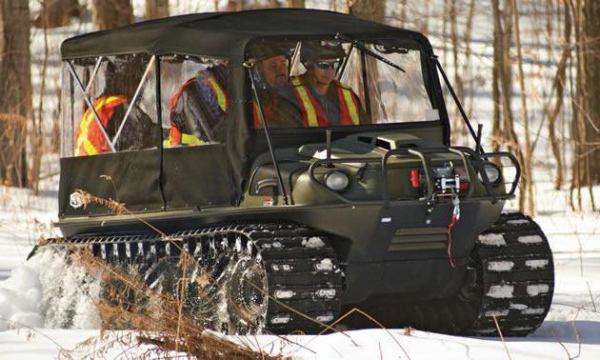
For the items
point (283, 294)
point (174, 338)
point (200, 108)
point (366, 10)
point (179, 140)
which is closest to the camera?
point (174, 338)

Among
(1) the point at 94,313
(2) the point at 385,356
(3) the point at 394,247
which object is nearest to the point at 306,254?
(3) the point at 394,247

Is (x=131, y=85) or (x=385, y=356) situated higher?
(x=131, y=85)

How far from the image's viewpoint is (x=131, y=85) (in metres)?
9.66

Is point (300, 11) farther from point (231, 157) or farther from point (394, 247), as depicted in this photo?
point (394, 247)

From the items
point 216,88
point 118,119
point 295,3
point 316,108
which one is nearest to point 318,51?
point 316,108

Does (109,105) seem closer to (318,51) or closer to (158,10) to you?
(318,51)

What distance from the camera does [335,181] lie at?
26.2 ft

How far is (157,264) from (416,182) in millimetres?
2103

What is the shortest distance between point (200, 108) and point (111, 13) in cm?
1250

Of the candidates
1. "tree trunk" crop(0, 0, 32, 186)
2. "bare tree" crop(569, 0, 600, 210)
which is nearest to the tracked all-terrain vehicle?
"bare tree" crop(569, 0, 600, 210)

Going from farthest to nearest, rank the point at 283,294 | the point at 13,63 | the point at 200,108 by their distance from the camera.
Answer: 1. the point at 13,63
2. the point at 200,108
3. the point at 283,294

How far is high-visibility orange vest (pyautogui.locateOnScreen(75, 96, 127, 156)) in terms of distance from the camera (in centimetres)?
981

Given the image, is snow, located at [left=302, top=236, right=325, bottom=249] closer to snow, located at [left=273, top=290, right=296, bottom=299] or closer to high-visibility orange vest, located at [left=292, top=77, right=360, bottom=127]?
snow, located at [left=273, top=290, right=296, bottom=299]

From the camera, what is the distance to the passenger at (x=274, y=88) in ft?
29.1
